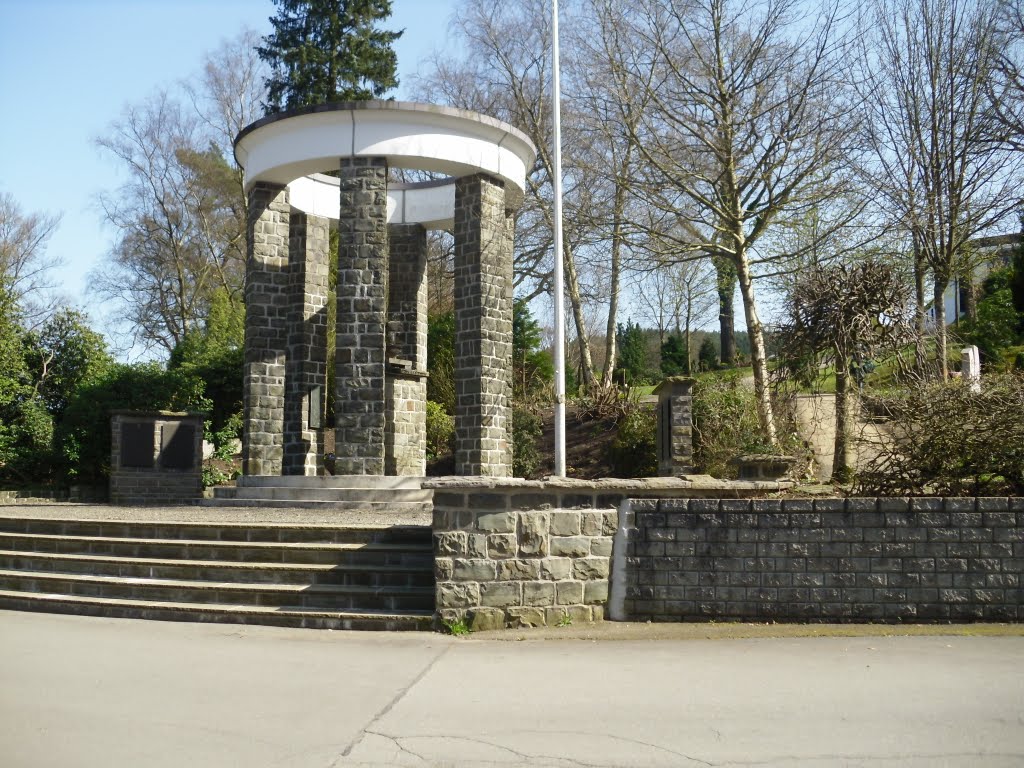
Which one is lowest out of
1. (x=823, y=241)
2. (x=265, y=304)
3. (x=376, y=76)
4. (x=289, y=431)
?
(x=289, y=431)

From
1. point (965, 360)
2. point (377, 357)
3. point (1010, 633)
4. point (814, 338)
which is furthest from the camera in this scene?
Result: point (965, 360)

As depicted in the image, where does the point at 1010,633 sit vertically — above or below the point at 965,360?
below

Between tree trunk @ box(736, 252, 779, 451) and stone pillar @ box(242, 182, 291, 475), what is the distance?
8301 millimetres

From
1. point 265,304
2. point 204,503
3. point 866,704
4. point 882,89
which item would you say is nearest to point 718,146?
point 882,89

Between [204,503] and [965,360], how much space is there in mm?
12966

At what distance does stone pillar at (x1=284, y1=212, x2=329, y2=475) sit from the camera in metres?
16.0

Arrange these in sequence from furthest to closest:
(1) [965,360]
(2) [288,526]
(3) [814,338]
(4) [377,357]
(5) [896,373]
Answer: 1. (1) [965,360]
2. (4) [377,357]
3. (3) [814,338]
4. (5) [896,373]
5. (2) [288,526]

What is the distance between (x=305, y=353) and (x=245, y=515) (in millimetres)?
5055

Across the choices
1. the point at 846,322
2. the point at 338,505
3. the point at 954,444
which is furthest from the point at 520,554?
the point at 846,322

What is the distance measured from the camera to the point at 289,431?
1616 centimetres

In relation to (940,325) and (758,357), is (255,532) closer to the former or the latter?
(758,357)

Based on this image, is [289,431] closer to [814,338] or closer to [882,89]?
[814,338]

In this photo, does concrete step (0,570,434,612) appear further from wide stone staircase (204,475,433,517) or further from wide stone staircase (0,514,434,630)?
wide stone staircase (204,475,433,517)

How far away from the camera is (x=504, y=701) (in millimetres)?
5387
